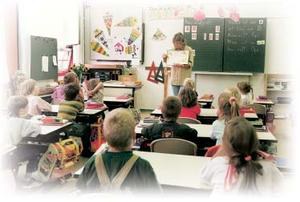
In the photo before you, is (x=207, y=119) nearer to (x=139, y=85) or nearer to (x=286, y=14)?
(x=139, y=85)

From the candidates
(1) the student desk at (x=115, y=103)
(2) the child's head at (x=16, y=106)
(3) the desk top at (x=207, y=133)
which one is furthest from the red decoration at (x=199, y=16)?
(2) the child's head at (x=16, y=106)

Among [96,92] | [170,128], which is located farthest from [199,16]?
[170,128]

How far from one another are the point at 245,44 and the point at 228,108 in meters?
4.57

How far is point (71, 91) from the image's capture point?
166 inches

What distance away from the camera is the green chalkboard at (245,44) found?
715 cm

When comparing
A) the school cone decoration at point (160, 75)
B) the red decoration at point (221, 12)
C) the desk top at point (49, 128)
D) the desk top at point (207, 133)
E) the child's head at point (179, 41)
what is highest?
the red decoration at point (221, 12)

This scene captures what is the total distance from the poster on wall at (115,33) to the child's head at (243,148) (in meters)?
6.27

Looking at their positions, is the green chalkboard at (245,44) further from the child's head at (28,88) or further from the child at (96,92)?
the child's head at (28,88)

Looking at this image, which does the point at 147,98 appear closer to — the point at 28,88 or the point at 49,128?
the point at 28,88

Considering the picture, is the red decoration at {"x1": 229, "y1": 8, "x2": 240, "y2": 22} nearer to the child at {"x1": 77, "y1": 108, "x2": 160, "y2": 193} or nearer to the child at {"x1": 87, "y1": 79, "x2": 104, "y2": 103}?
the child at {"x1": 87, "y1": 79, "x2": 104, "y2": 103}

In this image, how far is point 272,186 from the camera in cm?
171

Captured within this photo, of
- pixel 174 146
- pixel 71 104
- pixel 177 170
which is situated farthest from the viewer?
pixel 71 104

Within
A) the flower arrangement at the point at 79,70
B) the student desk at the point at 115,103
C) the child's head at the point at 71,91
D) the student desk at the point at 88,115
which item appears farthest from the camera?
the flower arrangement at the point at 79,70

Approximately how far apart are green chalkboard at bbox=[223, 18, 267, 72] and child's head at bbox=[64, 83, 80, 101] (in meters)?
3.94
